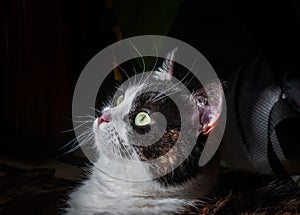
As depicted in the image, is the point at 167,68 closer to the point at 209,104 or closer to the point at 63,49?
the point at 209,104

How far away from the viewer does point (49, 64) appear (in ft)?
3.99

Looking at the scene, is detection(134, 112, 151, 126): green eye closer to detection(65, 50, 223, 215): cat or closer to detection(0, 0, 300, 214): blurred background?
detection(65, 50, 223, 215): cat

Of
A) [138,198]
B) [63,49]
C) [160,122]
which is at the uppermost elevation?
[63,49]

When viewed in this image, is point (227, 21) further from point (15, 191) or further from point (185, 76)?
point (15, 191)

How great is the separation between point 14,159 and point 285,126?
21.7 inches

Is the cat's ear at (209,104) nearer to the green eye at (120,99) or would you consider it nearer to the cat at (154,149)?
the cat at (154,149)

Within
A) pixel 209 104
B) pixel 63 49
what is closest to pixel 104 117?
pixel 209 104

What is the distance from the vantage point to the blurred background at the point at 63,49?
0.75 metres

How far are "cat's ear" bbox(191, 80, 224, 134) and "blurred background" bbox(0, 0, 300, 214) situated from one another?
42mm

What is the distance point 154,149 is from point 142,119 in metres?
0.06

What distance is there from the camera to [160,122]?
799 mm

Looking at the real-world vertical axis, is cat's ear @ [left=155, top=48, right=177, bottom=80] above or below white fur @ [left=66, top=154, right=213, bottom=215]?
above

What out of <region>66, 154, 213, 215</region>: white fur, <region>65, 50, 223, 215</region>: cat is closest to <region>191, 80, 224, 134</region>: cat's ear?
<region>65, 50, 223, 215</region>: cat

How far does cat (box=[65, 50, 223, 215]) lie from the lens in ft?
2.61
